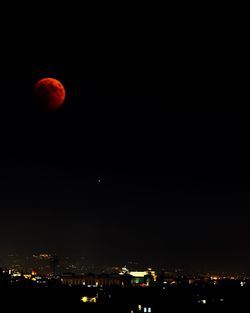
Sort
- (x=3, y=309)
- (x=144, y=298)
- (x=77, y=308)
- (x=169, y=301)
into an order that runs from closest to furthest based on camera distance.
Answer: (x=3, y=309) → (x=77, y=308) → (x=169, y=301) → (x=144, y=298)

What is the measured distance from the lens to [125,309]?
33406 mm

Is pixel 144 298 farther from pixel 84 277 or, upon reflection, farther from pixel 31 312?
pixel 84 277

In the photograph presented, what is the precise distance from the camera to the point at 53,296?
117ft

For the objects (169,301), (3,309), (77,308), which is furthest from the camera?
(169,301)

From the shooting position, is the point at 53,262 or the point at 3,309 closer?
the point at 3,309

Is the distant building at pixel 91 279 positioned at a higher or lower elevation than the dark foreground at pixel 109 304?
higher

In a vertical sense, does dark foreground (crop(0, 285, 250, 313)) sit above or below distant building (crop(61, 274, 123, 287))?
below

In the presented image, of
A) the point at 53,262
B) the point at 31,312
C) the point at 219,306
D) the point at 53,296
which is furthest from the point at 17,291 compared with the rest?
the point at 53,262

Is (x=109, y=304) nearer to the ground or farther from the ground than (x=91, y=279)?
nearer to the ground

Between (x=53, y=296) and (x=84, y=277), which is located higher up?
(x=84, y=277)

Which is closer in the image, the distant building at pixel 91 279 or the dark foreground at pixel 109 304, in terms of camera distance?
the dark foreground at pixel 109 304

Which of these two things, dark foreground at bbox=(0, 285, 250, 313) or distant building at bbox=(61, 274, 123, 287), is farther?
distant building at bbox=(61, 274, 123, 287)

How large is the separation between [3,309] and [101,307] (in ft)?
29.6

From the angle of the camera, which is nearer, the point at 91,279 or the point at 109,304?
the point at 109,304
